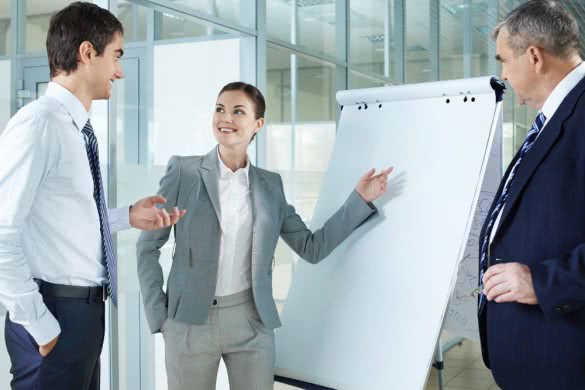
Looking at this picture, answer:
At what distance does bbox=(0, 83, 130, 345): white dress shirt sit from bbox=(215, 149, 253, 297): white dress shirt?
24.0 inches

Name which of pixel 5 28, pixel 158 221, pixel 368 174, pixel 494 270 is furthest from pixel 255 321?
pixel 5 28

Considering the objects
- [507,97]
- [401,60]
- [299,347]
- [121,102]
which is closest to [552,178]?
A: [299,347]

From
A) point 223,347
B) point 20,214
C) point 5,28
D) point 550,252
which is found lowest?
point 223,347

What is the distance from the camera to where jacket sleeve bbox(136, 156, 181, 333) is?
2.34 m

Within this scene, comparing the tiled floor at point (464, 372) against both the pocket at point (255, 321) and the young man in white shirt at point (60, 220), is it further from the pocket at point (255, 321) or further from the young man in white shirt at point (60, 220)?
the young man in white shirt at point (60, 220)

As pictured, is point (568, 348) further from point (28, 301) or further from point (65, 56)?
point (65, 56)

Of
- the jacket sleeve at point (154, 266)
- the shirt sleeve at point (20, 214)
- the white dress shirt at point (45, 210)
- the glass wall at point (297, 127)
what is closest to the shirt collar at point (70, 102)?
the white dress shirt at point (45, 210)

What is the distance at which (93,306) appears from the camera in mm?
1758

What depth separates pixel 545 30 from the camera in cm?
184

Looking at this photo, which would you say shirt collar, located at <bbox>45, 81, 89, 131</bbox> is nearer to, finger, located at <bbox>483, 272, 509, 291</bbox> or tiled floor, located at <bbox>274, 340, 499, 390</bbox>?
finger, located at <bbox>483, 272, 509, 291</bbox>

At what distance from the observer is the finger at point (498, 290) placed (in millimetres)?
1779

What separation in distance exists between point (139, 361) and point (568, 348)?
1801 mm

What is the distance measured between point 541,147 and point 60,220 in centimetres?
122

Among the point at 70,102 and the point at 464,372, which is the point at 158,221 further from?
the point at 464,372
